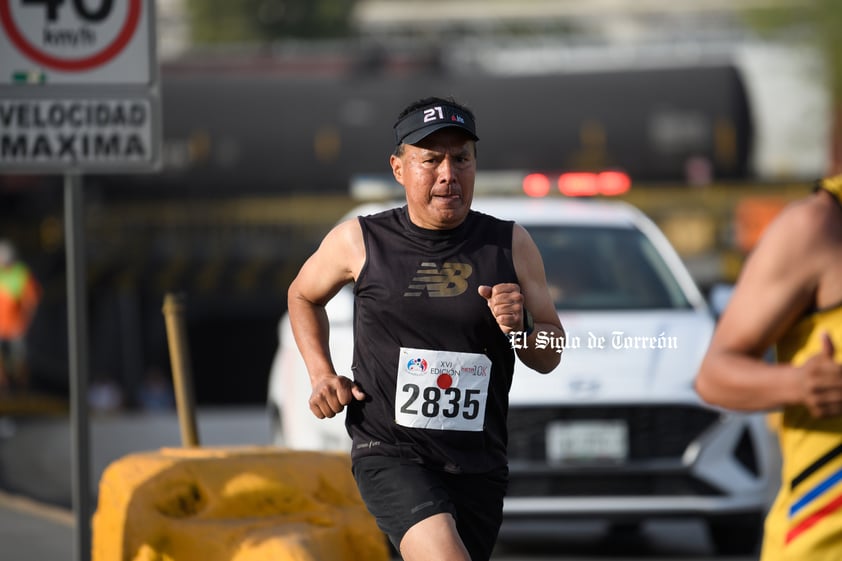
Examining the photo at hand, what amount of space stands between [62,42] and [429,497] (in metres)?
2.92

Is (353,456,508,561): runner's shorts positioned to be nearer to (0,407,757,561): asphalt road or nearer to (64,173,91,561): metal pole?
(64,173,91,561): metal pole

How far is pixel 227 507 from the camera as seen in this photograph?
6.14 m

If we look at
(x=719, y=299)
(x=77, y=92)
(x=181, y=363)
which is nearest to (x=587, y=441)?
(x=719, y=299)

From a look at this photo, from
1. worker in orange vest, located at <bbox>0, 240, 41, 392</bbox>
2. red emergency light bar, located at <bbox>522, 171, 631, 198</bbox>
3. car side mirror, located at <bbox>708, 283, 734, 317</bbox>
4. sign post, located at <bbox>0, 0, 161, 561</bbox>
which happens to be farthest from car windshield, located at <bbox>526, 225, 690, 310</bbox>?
worker in orange vest, located at <bbox>0, 240, 41, 392</bbox>

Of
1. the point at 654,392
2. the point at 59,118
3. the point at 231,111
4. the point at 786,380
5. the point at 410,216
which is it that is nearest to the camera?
the point at 786,380

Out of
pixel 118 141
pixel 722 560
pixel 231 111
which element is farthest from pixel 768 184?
pixel 118 141

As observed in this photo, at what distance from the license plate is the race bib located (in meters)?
3.76

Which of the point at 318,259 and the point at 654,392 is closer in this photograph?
the point at 318,259

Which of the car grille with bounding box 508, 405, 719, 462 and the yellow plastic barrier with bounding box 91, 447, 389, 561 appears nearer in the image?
the yellow plastic barrier with bounding box 91, 447, 389, 561

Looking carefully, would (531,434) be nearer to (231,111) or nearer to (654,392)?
(654,392)

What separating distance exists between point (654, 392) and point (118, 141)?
9.89 feet

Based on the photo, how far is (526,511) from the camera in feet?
28.3

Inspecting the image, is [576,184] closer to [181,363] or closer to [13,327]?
[13,327]

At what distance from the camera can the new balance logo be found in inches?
191
